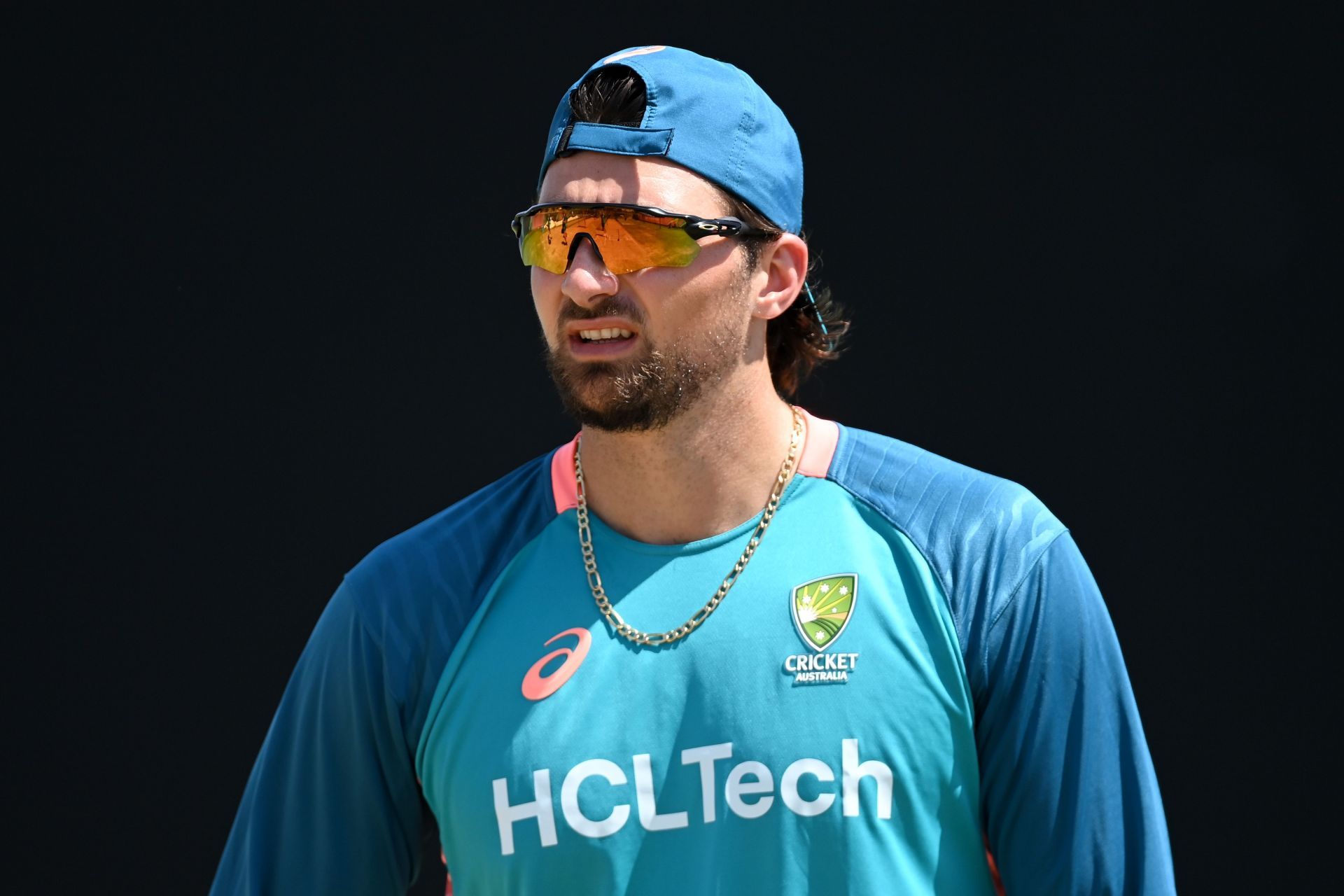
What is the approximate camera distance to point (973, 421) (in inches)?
123

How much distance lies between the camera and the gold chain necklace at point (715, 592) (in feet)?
6.42

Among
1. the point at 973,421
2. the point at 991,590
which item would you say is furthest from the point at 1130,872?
the point at 973,421

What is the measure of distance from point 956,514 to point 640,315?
48cm

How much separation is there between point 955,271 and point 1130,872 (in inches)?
61.1

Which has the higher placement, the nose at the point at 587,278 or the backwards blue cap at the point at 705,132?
the backwards blue cap at the point at 705,132

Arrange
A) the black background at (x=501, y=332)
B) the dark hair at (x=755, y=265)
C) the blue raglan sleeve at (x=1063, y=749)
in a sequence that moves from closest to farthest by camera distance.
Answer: the blue raglan sleeve at (x=1063, y=749) → the dark hair at (x=755, y=265) → the black background at (x=501, y=332)

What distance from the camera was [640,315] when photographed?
2.00 metres

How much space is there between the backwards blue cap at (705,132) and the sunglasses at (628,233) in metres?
0.08

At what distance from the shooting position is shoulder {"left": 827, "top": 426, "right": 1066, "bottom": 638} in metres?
1.88

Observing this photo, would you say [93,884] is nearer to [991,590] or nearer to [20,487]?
[20,487]

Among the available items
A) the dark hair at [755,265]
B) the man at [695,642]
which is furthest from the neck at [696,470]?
the dark hair at [755,265]

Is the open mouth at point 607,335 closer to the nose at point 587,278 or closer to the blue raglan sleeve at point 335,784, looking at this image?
the nose at point 587,278

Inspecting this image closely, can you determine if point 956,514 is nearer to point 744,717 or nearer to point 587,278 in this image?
point 744,717

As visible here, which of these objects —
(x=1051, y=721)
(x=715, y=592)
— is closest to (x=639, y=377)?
(x=715, y=592)
